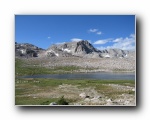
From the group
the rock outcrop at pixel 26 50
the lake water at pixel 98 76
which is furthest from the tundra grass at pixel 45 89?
the rock outcrop at pixel 26 50

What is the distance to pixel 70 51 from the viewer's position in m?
6.78

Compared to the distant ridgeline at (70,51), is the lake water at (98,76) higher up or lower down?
lower down

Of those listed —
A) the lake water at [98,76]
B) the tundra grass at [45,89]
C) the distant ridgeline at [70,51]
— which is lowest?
the tundra grass at [45,89]

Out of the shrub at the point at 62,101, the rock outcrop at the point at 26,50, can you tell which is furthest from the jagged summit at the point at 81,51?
the shrub at the point at 62,101

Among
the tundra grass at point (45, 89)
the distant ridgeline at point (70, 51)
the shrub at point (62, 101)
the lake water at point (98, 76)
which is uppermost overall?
the distant ridgeline at point (70, 51)

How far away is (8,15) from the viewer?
22.1 feet

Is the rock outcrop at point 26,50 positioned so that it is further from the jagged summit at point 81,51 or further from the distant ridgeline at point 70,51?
the jagged summit at point 81,51

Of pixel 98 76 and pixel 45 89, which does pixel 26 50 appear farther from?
pixel 98 76

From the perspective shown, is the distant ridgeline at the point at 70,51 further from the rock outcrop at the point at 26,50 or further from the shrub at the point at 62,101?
the shrub at the point at 62,101

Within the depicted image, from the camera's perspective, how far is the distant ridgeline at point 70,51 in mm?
6711

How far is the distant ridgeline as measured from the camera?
6.71 meters

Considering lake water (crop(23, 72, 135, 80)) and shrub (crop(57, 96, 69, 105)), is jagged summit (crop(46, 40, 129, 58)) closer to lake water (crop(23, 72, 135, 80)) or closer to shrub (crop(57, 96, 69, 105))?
lake water (crop(23, 72, 135, 80))

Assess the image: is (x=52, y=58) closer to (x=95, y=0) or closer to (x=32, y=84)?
(x=32, y=84)

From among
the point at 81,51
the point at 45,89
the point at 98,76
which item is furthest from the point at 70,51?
the point at 45,89
